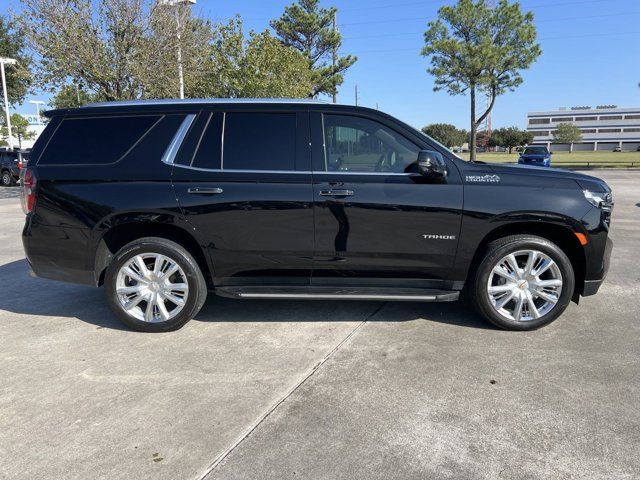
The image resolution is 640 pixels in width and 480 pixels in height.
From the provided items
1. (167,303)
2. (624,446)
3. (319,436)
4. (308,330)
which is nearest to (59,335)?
(167,303)

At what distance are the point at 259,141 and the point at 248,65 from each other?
15.5 m

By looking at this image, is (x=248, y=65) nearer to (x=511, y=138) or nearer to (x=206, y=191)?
(x=206, y=191)

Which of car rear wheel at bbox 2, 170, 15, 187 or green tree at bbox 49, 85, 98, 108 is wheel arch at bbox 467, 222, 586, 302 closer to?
green tree at bbox 49, 85, 98, 108

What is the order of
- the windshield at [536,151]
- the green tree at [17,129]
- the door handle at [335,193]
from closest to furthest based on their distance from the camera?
the door handle at [335,193] < the windshield at [536,151] < the green tree at [17,129]

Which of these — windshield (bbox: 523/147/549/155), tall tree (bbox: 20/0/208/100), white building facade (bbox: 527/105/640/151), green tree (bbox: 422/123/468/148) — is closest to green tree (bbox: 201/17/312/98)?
tall tree (bbox: 20/0/208/100)

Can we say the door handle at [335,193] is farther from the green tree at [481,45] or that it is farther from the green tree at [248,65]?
the green tree at [481,45]

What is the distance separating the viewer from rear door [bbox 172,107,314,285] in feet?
13.0

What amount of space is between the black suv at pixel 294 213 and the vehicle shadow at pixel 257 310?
443mm

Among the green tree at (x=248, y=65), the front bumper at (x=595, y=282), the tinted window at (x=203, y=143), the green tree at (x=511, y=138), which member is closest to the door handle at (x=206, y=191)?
the tinted window at (x=203, y=143)

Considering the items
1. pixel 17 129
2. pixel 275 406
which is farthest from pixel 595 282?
pixel 17 129

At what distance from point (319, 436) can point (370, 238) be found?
5.80 ft

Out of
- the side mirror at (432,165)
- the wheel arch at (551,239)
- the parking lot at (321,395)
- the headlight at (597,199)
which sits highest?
the side mirror at (432,165)

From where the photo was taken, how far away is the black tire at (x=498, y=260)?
3.99 m

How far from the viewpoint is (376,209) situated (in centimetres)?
391
